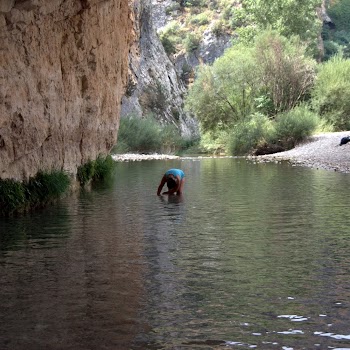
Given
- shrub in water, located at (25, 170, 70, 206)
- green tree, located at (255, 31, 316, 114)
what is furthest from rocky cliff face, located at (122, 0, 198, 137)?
shrub in water, located at (25, 170, 70, 206)

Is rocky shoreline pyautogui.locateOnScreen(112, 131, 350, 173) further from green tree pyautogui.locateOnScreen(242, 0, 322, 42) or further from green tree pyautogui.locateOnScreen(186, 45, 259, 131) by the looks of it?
green tree pyautogui.locateOnScreen(242, 0, 322, 42)

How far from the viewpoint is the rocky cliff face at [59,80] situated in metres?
13.6

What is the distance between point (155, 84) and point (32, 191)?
56.3 meters

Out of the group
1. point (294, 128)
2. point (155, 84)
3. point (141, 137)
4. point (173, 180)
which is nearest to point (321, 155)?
point (294, 128)

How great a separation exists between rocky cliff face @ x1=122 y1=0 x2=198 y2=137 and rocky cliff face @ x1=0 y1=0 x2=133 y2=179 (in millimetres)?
42833

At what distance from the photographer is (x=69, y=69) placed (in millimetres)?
17719

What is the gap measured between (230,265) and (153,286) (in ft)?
4.87

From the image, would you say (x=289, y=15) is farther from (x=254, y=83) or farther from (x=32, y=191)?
(x=32, y=191)

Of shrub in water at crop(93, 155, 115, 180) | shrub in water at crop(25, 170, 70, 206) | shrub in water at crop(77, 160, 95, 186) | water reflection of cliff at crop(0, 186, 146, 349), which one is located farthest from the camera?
shrub in water at crop(93, 155, 115, 180)

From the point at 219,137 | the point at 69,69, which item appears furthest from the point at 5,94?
the point at 219,137

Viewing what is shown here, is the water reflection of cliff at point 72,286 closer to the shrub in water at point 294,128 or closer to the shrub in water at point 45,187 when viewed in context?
the shrub in water at point 45,187

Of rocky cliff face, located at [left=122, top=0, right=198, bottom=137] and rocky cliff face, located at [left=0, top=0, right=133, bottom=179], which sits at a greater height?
rocky cliff face, located at [left=122, top=0, right=198, bottom=137]

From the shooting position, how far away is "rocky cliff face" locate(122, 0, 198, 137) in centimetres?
6812

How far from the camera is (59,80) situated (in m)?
16.8
